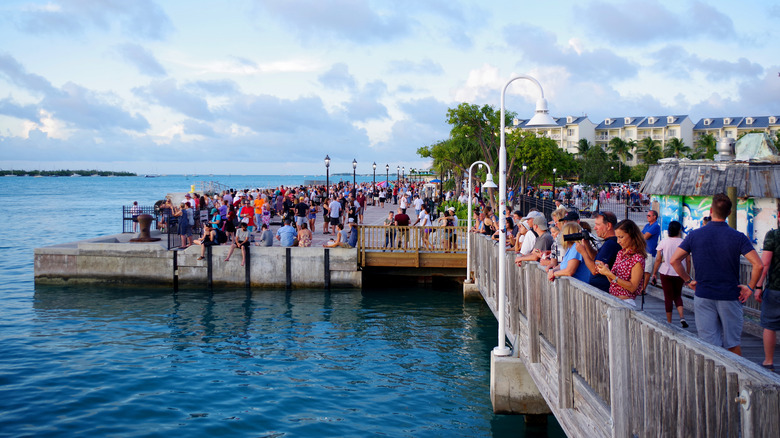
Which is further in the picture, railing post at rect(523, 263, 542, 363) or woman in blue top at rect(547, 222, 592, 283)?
railing post at rect(523, 263, 542, 363)

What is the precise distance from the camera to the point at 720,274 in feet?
20.1

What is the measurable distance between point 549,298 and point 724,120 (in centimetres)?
13898

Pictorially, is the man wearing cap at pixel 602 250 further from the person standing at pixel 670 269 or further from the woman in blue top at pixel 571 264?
the person standing at pixel 670 269

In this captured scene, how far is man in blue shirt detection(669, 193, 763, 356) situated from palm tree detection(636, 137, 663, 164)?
4496 inches

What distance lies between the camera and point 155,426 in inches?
424

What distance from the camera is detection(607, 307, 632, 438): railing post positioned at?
16.1 feet

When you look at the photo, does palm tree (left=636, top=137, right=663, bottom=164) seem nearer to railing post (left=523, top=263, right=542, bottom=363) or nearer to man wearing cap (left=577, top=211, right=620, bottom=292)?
railing post (left=523, top=263, right=542, bottom=363)

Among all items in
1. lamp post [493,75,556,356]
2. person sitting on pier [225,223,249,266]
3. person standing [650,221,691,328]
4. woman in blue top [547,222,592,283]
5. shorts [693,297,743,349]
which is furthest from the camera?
person sitting on pier [225,223,249,266]

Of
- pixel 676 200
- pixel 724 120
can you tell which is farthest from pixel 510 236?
pixel 724 120

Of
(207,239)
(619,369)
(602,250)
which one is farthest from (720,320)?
(207,239)

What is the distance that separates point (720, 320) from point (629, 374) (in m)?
2.08

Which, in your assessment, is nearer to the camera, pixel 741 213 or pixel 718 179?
pixel 718 179

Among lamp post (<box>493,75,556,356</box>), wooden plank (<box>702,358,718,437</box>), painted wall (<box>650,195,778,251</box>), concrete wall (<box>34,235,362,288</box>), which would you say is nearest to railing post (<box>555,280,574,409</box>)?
lamp post (<box>493,75,556,356</box>)

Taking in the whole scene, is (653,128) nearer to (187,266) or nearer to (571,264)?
(187,266)
